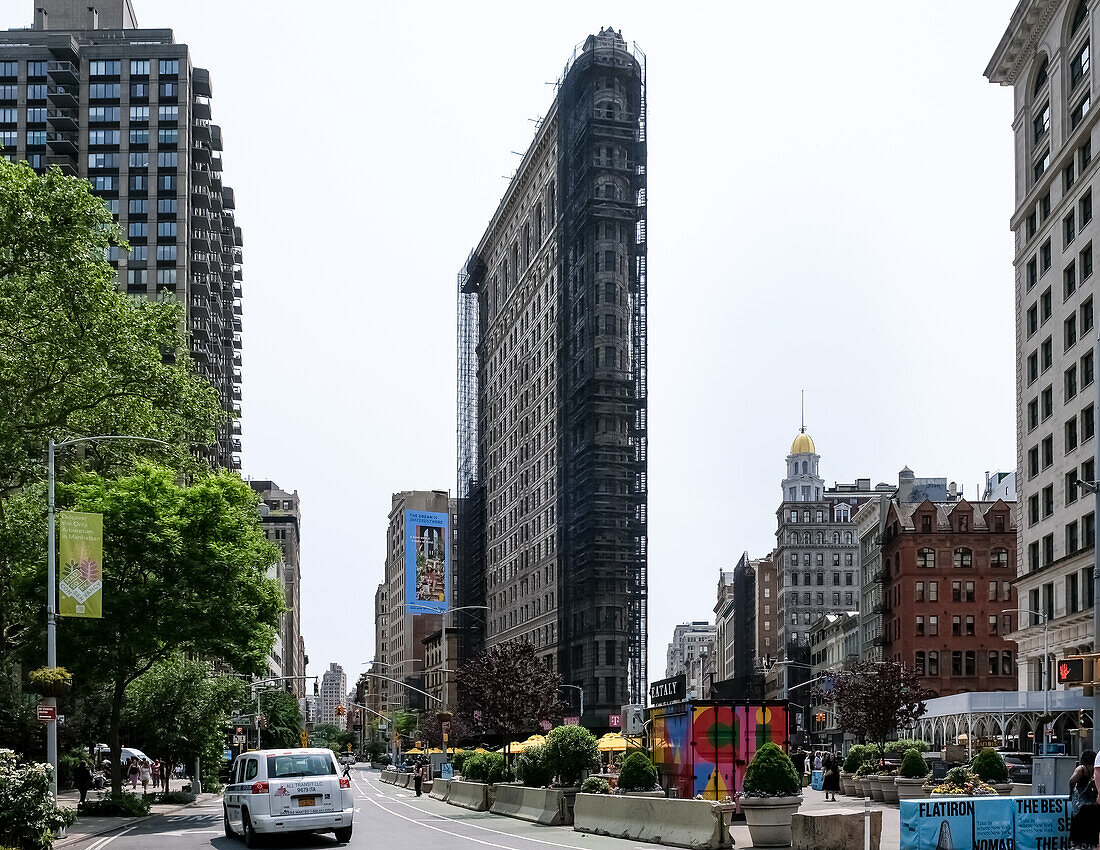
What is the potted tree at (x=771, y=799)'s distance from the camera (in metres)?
26.6

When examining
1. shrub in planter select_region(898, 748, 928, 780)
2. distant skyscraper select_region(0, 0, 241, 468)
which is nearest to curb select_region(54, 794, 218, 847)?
shrub in planter select_region(898, 748, 928, 780)

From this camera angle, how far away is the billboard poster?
172000 mm

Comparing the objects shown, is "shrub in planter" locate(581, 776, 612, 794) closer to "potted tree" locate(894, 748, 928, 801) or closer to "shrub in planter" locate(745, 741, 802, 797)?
"shrub in planter" locate(745, 741, 802, 797)

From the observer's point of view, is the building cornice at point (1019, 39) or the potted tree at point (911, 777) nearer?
the potted tree at point (911, 777)

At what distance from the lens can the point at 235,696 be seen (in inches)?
2303

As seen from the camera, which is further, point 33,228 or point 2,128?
point 2,128

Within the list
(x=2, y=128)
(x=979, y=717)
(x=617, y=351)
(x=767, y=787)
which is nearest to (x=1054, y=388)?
(x=979, y=717)

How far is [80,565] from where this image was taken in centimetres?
3238

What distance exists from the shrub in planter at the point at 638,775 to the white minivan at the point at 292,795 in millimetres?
7264

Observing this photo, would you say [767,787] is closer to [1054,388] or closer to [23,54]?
[1054,388]

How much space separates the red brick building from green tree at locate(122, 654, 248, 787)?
71.7 meters

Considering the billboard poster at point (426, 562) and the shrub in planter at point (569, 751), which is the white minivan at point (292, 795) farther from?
the billboard poster at point (426, 562)

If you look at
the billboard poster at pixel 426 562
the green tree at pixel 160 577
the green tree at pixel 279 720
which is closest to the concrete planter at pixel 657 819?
the green tree at pixel 160 577

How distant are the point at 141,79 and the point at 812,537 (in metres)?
111
